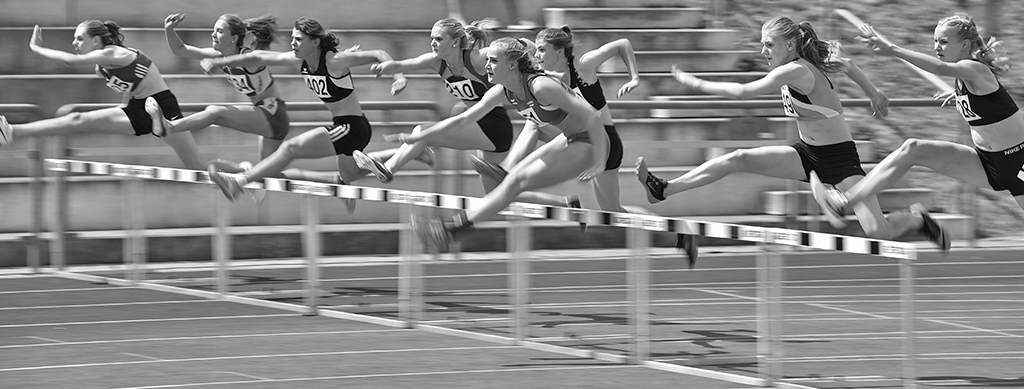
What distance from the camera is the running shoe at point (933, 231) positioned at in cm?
828

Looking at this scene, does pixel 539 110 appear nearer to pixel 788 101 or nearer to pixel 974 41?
pixel 788 101

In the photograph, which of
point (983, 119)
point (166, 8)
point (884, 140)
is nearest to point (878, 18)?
point (884, 140)

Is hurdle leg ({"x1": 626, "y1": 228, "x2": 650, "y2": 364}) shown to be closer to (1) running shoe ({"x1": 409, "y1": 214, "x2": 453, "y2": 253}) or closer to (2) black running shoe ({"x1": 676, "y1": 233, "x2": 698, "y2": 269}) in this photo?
(2) black running shoe ({"x1": 676, "y1": 233, "x2": 698, "y2": 269})

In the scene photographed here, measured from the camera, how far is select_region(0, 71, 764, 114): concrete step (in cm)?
1443

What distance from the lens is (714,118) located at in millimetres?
14500

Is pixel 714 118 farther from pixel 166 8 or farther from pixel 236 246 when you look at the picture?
pixel 166 8

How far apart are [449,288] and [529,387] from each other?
415 cm

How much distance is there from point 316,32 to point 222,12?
7453 mm

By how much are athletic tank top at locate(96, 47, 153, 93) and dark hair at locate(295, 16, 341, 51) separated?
5.61ft

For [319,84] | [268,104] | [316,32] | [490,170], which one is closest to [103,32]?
[268,104]

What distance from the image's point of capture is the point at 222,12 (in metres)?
17.1

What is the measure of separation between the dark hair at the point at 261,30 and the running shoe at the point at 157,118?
874 millimetres

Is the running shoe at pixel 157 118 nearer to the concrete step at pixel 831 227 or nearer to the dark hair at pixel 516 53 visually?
the dark hair at pixel 516 53

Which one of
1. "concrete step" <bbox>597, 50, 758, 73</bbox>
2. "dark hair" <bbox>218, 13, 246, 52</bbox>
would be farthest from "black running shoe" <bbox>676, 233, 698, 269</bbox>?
"concrete step" <bbox>597, 50, 758, 73</bbox>
